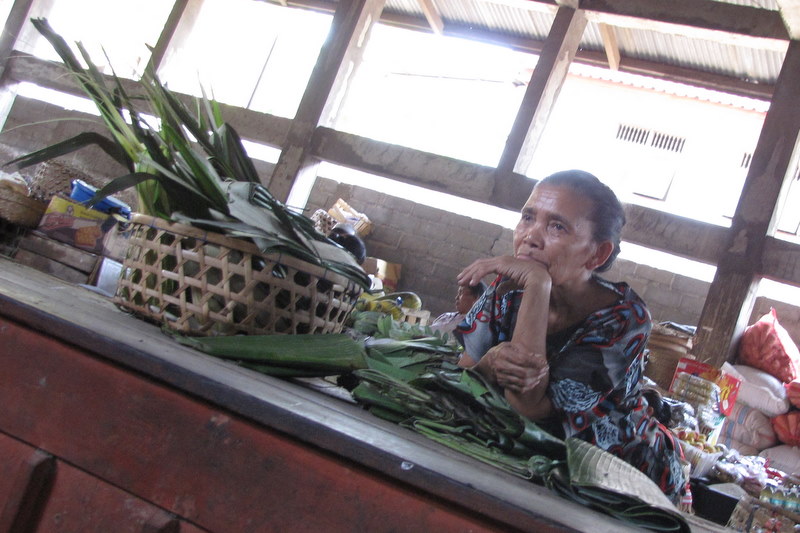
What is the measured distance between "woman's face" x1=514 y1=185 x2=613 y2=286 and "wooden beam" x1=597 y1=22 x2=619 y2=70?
12.1 feet

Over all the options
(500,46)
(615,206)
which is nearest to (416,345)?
(615,206)

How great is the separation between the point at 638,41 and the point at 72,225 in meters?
4.21

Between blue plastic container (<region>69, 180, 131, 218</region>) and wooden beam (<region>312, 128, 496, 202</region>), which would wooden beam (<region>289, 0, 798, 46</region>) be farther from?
blue plastic container (<region>69, 180, 131, 218</region>)

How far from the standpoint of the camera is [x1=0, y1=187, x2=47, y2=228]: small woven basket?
318 cm

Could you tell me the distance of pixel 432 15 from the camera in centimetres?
549

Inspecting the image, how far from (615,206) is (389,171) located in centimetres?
271

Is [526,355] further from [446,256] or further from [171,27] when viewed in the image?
[171,27]

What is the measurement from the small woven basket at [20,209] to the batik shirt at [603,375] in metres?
2.56

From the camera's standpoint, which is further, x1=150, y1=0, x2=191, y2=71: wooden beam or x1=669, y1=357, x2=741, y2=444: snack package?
x1=150, y1=0, x2=191, y2=71: wooden beam

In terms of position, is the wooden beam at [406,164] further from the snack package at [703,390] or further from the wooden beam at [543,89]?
the snack package at [703,390]

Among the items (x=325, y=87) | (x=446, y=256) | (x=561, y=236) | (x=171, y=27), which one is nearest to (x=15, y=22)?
(x=171, y=27)

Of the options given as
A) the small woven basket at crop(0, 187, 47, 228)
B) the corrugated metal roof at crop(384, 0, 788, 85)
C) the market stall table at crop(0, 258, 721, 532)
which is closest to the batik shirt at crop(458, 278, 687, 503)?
the market stall table at crop(0, 258, 721, 532)

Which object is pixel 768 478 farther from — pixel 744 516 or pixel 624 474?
pixel 624 474

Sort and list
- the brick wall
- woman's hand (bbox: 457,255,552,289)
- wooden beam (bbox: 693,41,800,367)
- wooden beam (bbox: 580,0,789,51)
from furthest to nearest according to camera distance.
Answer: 1. the brick wall
2. wooden beam (bbox: 580,0,789,51)
3. wooden beam (bbox: 693,41,800,367)
4. woman's hand (bbox: 457,255,552,289)
